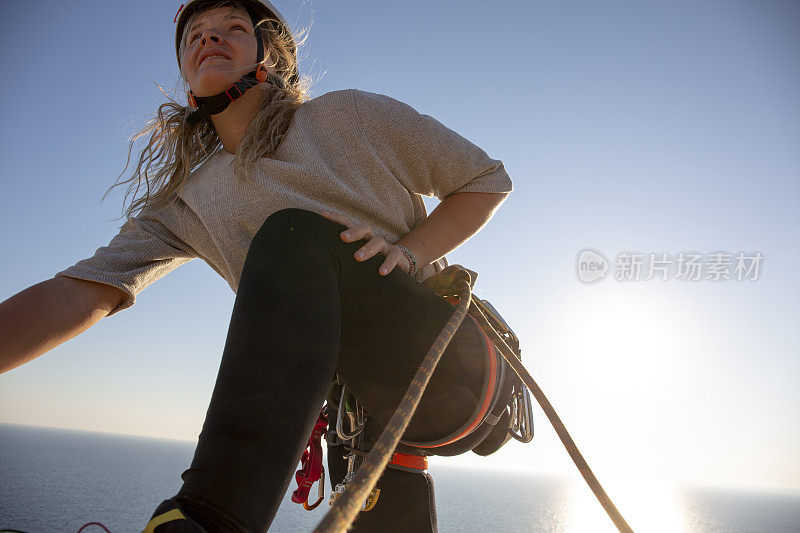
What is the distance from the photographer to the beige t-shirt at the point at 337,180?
5.13ft

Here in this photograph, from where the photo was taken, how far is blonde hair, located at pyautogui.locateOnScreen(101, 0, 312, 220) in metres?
1.74

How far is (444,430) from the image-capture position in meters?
1.34

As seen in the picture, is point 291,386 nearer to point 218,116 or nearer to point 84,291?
point 84,291

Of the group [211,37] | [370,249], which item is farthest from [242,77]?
[370,249]

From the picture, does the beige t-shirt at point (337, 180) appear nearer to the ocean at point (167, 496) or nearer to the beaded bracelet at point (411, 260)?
the beaded bracelet at point (411, 260)

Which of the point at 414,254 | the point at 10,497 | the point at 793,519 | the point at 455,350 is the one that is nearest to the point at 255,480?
the point at 455,350

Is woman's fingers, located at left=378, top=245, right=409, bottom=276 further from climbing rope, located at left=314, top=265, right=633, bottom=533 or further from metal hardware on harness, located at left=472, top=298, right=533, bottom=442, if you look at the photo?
metal hardware on harness, located at left=472, top=298, right=533, bottom=442

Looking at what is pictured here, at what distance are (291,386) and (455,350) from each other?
59 centimetres

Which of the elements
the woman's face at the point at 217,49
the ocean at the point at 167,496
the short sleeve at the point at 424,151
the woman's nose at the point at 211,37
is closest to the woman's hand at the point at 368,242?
the short sleeve at the point at 424,151

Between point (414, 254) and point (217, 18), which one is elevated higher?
point (217, 18)

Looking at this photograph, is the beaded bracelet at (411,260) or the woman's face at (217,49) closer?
the beaded bracelet at (411,260)

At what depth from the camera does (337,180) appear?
1.57 m

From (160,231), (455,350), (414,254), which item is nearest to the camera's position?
(455,350)

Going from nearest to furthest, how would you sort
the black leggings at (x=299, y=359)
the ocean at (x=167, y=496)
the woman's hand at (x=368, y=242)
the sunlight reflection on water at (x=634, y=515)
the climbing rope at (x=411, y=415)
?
the climbing rope at (x=411, y=415) → the black leggings at (x=299, y=359) → the woman's hand at (x=368, y=242) → the ocean at (x=167, y=496) → the sunlight reflection on water at (x=634, y=515)
